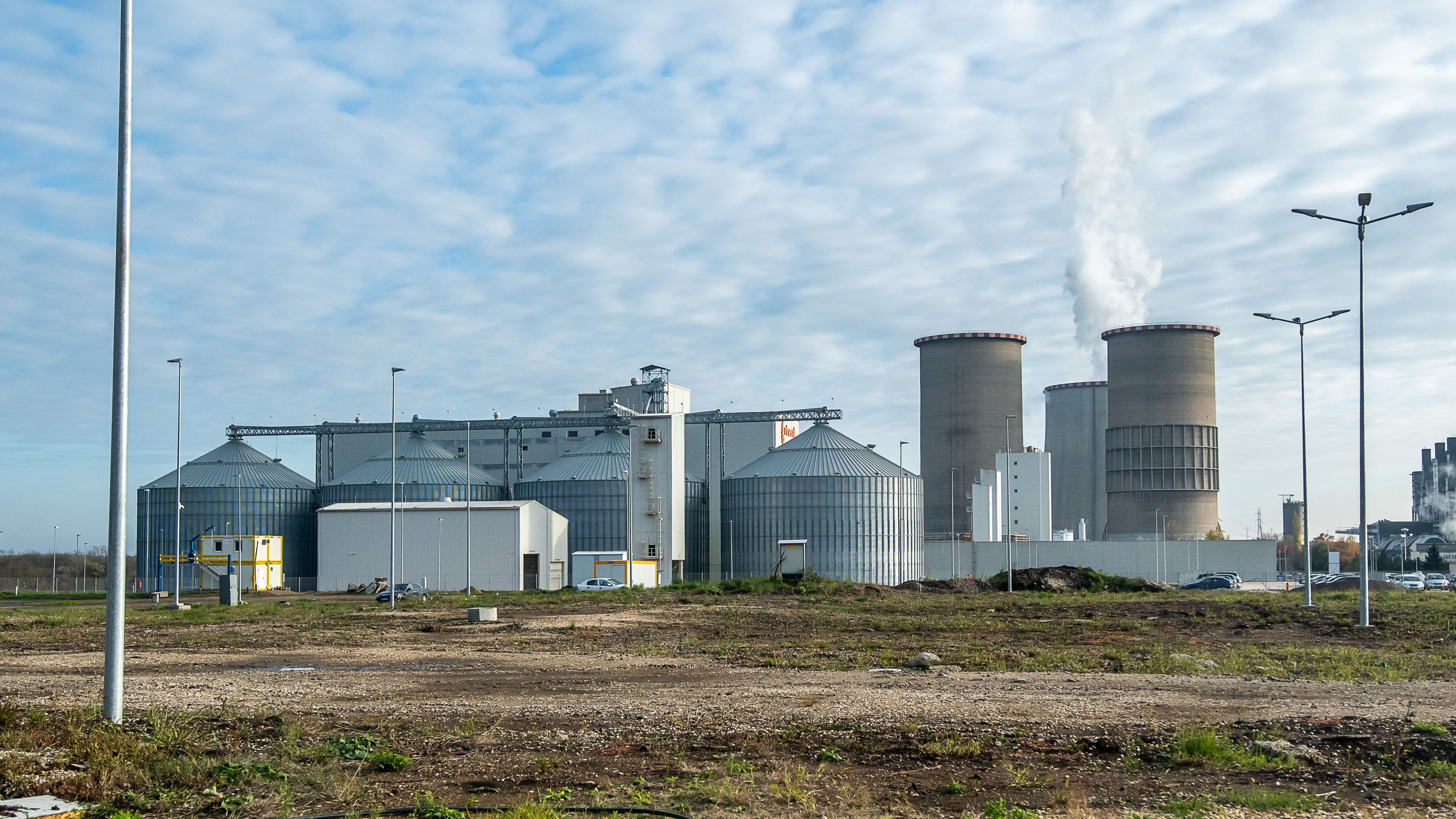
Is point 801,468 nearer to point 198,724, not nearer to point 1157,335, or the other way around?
point 1157,335

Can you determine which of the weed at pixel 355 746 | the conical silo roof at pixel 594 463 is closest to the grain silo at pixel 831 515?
the conical silo roof at pixel 594 463

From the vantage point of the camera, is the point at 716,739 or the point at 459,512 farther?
the point at 459,512

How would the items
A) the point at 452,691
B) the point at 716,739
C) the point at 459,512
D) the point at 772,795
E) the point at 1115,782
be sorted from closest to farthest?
the point at 772,795 < the point at 1115,782 < the point at 716,739 < the point at 452,691 < the point at 459,512

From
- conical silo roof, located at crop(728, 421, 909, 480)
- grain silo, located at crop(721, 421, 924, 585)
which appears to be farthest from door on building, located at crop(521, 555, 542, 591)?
conical silo roof, located at crop(728, 421, 909, 480)

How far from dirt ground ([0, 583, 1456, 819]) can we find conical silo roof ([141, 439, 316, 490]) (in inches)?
2448

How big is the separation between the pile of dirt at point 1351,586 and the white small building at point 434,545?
48327mm

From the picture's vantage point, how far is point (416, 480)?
285 ft

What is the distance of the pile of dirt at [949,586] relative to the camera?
65062mm

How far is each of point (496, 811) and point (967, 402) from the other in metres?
89.0

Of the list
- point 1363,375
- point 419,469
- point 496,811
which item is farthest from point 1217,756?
point 419,469

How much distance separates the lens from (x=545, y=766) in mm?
10797

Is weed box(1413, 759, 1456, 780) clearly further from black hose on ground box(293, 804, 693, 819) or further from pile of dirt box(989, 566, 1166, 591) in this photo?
pile of dirt box(989, 566, 1166, 591)

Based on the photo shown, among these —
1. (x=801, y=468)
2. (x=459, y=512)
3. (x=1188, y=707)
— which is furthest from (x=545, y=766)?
(x=801, y=468)

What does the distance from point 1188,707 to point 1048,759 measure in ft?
15.2
